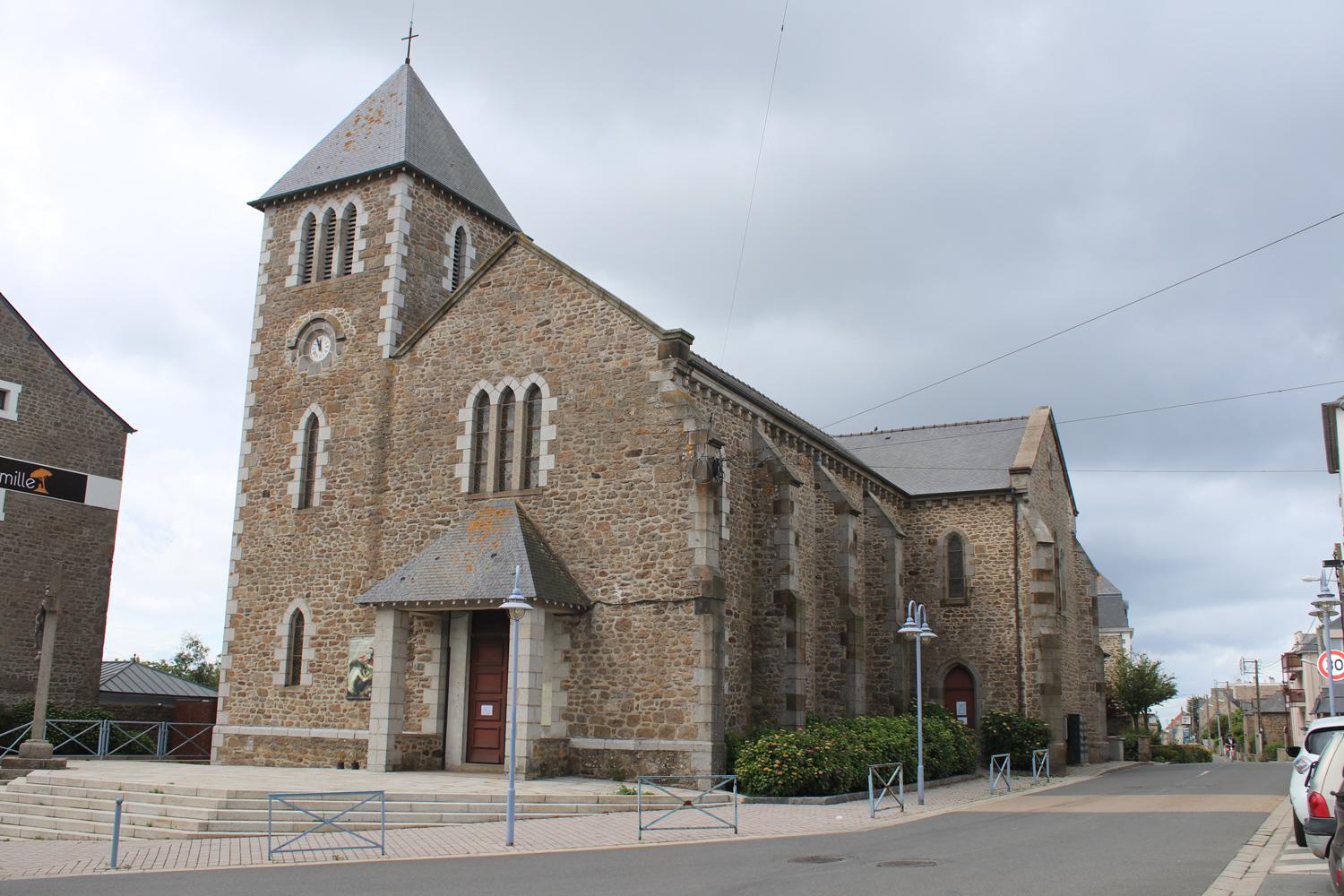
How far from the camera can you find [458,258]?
26.5 metres

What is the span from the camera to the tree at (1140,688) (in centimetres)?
4559

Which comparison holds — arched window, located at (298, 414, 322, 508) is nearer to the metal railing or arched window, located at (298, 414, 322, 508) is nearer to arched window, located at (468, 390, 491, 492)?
arched window, located at (468, 390, 491, 492)

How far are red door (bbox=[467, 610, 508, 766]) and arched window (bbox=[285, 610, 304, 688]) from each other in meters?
4.41

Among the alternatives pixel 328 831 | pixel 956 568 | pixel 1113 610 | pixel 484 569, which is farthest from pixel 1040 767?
pixel 1113 610

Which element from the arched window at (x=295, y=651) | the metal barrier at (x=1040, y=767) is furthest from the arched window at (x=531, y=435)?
the metal barrier at (x=1040, y=767)

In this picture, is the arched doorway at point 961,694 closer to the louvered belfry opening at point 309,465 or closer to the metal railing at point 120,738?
the louvered belfry opening at point 309,465

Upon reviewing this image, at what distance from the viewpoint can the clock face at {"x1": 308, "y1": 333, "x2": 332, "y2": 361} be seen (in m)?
24.9

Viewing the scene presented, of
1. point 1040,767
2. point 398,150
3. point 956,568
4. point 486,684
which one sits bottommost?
point 1040,767

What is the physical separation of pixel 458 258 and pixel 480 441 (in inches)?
241

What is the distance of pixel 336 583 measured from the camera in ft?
75.8

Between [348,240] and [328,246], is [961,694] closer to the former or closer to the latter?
[348,240]

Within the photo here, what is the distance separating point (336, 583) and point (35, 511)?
1051cm

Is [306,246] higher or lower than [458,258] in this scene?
higher

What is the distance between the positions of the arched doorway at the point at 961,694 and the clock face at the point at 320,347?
18.5 metres
